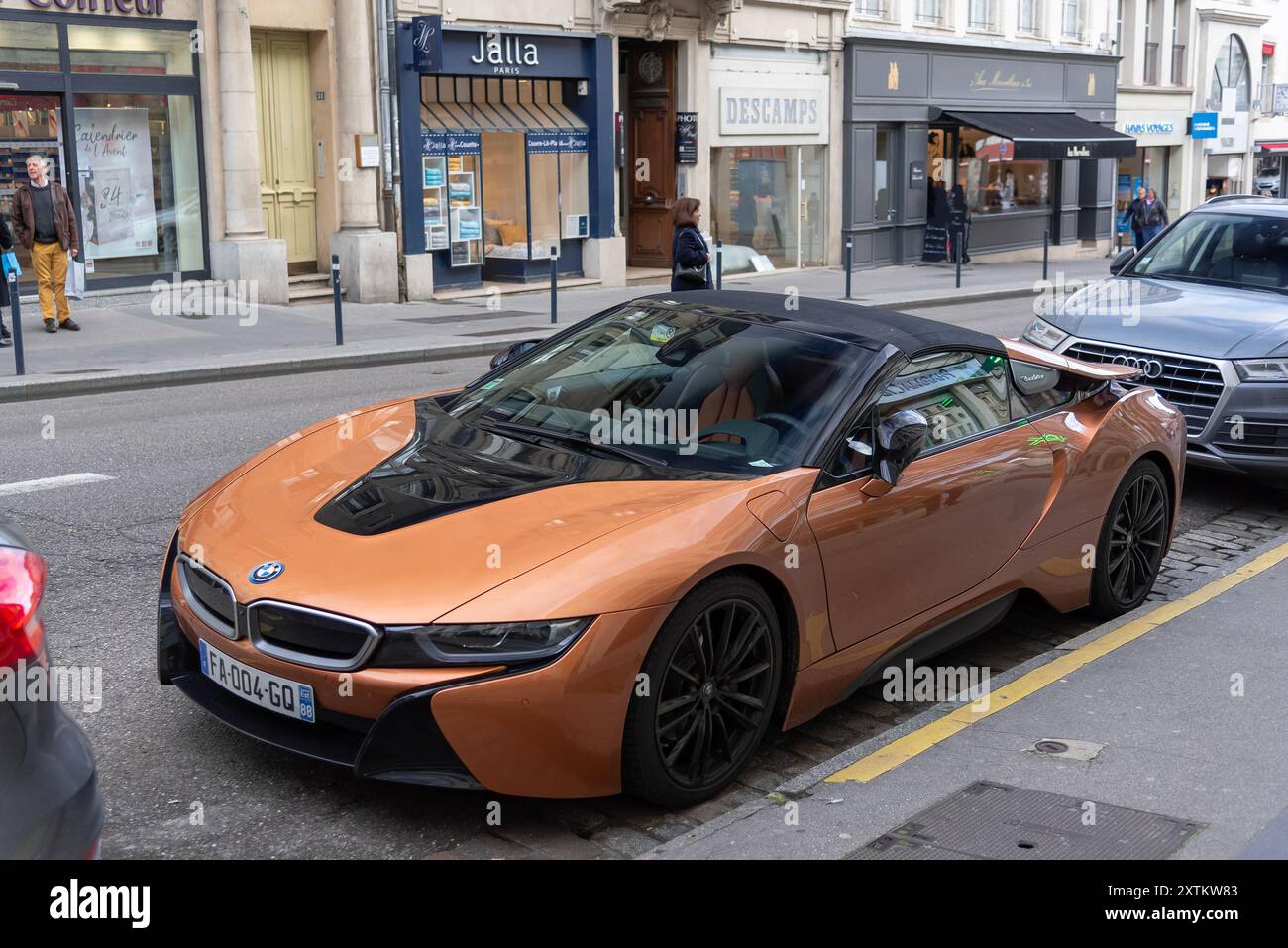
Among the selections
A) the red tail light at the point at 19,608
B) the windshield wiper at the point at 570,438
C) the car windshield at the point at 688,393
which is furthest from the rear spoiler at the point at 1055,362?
the red tail light at the point at 19,608

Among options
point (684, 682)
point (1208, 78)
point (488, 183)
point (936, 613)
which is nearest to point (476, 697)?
point (684, 682)

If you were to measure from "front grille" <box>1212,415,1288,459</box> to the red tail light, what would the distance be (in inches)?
289

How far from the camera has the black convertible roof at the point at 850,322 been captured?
5.44 meters

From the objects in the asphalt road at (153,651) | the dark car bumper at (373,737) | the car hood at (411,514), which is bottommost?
the asphalt road at (153,651)

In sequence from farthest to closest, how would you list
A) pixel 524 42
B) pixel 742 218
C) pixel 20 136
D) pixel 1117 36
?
pixel 1117 36
pixel 742 218
pixel 524 42
pixel 20 136

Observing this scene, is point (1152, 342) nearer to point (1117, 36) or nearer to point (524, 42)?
point (524, 42)

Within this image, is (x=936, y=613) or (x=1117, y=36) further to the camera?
(x=1117, y=36)

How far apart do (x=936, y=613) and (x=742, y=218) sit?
23.5 m

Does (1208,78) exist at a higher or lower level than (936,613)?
higher

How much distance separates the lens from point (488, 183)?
23.4 meters

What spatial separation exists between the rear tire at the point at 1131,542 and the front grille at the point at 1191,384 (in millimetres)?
1998

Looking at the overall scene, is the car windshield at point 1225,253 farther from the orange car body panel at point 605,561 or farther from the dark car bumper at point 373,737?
the dark car bumper at point 373,737

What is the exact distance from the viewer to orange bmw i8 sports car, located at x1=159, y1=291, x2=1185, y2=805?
3998 mm

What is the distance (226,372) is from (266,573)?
11.3 m
